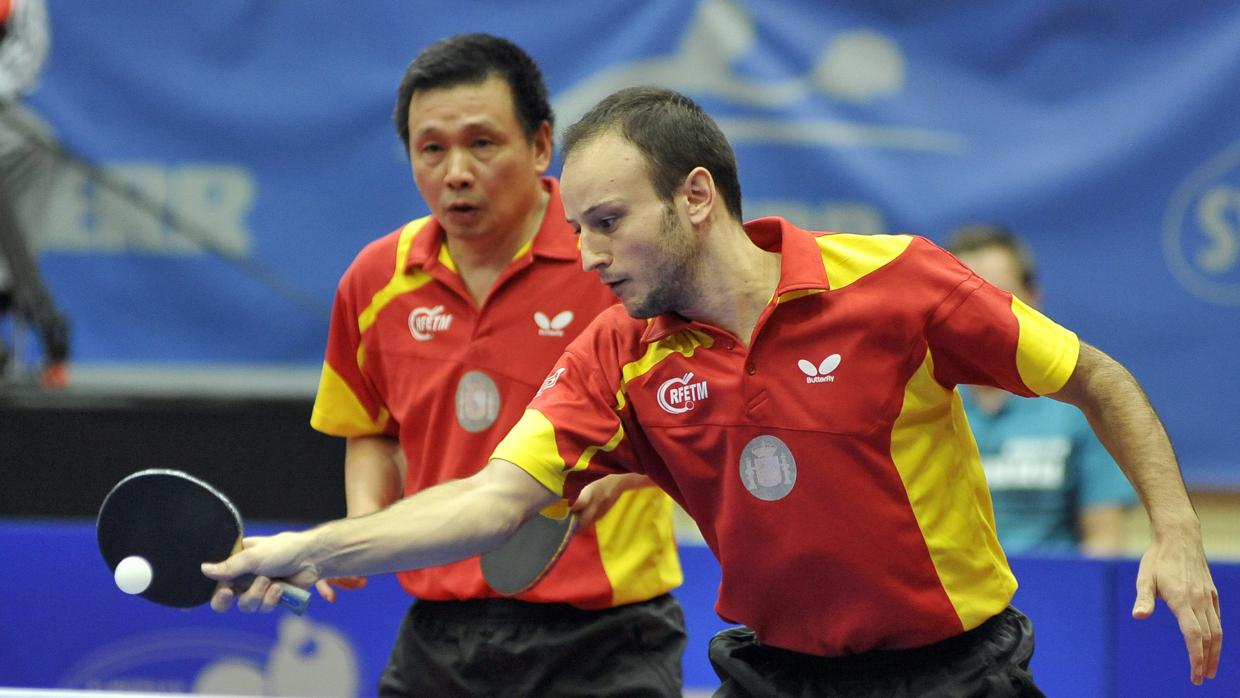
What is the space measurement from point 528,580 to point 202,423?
7.78ft

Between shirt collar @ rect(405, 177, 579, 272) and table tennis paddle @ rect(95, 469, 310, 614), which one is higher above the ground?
shirt collar @ rect(405, 177, 579, 272)

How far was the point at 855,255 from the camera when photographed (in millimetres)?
2910

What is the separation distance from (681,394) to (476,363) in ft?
2.37

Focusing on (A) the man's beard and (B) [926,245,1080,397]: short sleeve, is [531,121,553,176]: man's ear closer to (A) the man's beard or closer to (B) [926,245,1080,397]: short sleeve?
(A) the man's beard

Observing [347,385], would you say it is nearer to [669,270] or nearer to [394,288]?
[394,288]

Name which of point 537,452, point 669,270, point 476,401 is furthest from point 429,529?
point 476,401

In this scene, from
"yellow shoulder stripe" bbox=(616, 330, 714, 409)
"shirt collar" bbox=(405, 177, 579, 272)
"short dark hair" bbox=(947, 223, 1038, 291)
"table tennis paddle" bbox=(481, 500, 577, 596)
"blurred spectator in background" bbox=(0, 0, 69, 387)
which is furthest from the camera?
"blurred spectator in background" bbox=(0, 0, 69, 387)

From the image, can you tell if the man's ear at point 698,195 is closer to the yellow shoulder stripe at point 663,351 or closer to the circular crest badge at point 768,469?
the yellow shoulder stripe at point 663,351

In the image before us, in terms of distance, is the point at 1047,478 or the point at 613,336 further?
the point at 1047,478

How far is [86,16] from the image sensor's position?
6.60 meters

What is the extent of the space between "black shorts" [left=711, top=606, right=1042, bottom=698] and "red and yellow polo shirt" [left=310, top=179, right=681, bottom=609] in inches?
Result: 22.4

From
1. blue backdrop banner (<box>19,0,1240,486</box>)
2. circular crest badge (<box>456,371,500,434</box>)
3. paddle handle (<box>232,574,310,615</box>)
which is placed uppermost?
blue backdrop banner (<box>19,0,1240,486</box>)

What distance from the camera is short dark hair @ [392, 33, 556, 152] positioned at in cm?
351

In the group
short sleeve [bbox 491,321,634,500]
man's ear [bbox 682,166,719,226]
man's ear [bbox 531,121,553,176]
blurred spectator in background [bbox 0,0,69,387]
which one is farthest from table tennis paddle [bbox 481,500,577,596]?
blurred spectator in background [bbox 0,0,69,387]
